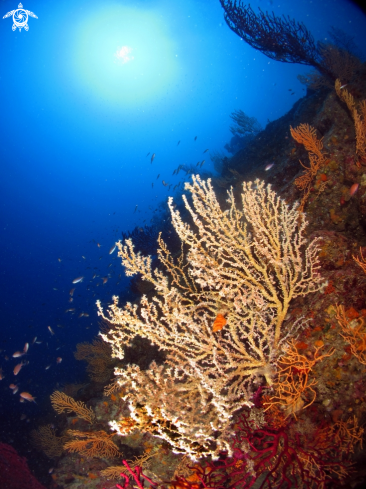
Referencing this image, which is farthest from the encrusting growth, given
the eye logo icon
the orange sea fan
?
the eye logo icon

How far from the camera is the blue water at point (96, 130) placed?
126 feet

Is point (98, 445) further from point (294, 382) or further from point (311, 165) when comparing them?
point (311, 165)

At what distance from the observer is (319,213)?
17.0 ft

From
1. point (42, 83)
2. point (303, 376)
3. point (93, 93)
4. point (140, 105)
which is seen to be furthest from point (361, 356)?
point (140, 105)

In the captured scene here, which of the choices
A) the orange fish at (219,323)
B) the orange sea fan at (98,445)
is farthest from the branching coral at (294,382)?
→ the orange sea fan at (98,445)

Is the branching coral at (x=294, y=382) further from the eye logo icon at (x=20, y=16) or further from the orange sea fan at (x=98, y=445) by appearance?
the eye logo icon at (x=20, y=16)

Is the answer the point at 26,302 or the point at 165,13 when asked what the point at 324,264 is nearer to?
the point at 165,13

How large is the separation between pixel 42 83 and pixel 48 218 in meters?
60.1

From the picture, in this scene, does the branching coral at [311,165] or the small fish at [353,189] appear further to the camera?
the branching coral at [311,165]

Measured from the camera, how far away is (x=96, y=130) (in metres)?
92.9

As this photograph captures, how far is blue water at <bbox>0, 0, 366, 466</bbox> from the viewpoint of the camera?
126ft

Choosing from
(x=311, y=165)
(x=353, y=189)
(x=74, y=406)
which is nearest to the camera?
(x=353, y=189)

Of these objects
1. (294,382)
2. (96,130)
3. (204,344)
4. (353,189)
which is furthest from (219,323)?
(96,130)

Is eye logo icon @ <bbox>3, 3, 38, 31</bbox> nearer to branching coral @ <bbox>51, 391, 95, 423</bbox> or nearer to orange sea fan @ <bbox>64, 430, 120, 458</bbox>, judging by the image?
branching coral @ <bbox>51, 391, 95, 423</bbox>
